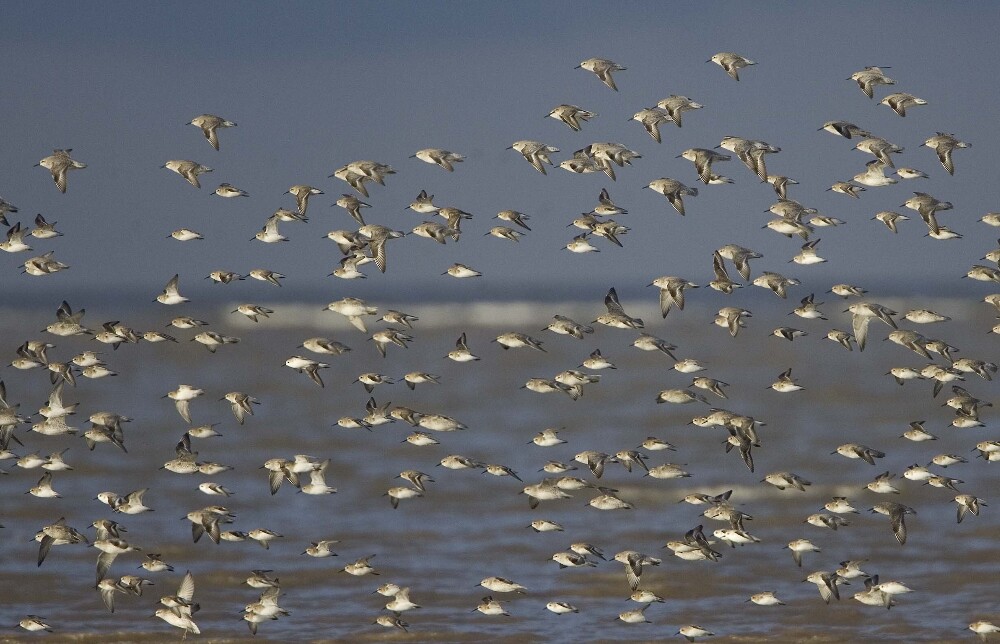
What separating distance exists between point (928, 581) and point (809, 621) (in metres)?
3.46

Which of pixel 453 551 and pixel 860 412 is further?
pixel 860 412

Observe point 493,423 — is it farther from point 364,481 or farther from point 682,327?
point 682,327

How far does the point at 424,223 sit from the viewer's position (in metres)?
23.3

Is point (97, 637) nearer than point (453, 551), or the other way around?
point (97, 637)

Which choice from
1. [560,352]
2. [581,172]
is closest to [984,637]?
[581,172]

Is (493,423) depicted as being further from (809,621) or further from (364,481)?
(809,621)

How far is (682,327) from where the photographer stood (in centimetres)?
10688

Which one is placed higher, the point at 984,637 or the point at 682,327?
the point at 682,327

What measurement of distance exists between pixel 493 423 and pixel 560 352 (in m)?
39.0

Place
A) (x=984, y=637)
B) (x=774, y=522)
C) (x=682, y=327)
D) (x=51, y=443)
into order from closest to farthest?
(x=984, y=637) → (x=774, y=522) → (x=51, y=443) → (x=682, y=327)

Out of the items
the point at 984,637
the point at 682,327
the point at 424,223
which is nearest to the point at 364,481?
the point at 424,223

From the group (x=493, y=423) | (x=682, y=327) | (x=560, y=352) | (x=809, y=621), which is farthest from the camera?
(x=682, y=327)

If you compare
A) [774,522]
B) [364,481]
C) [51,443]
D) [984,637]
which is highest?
[51,443]

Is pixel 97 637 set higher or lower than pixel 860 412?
lower
